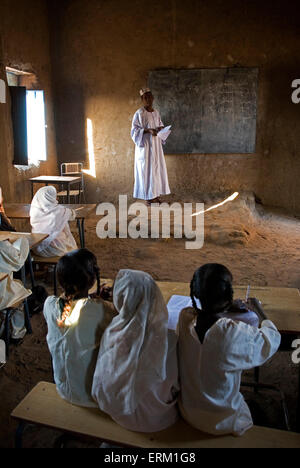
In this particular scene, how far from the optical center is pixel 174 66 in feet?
22.8

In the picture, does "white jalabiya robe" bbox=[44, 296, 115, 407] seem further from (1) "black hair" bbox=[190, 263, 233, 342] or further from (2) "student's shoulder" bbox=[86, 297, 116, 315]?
(1) "black hair" bbox=[190, 263, 233, 342]

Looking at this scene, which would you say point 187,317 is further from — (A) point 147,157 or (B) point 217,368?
(A) point 147,157

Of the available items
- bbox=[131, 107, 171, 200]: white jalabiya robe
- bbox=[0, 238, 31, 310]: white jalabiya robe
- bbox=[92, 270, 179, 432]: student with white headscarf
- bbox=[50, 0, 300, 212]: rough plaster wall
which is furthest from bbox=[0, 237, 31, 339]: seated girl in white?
bbox=[50, 0, 300, 212]: rough plaster wall

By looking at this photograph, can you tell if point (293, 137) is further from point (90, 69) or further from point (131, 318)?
point (131, 318)

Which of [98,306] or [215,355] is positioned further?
[98,306]

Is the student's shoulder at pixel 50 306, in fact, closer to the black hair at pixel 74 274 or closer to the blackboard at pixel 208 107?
the black hair at pixel 74 274

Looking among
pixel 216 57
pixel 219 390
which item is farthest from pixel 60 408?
pixel 216 57

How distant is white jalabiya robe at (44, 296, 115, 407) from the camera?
5.28ft

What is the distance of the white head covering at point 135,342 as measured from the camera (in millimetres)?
1392

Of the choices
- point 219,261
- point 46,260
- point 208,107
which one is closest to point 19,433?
point 46,260

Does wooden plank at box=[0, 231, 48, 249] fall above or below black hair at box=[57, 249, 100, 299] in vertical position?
below

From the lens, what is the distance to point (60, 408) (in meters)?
1.62

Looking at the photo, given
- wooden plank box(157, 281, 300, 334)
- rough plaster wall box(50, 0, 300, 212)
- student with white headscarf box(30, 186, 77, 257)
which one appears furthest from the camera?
rough plaster wall box(50, 0, 300, 212)

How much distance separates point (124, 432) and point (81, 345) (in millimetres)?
358
